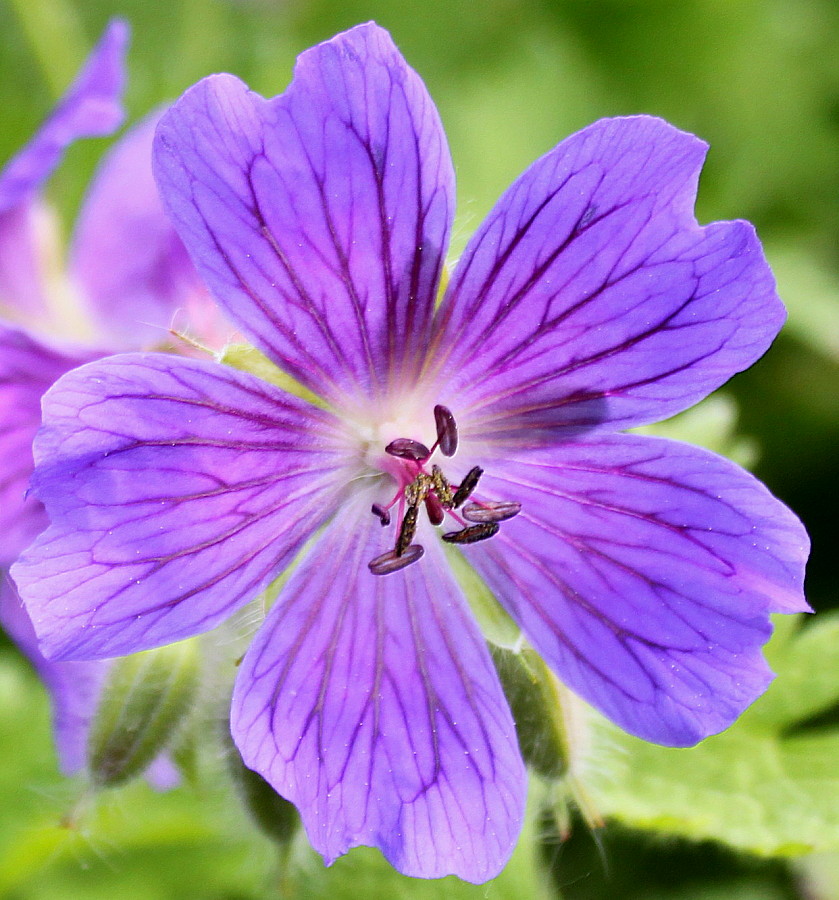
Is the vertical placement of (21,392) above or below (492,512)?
above

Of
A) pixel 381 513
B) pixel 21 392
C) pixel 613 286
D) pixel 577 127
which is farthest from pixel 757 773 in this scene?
pixel 577 127

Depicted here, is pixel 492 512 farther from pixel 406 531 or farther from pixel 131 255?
pixel 131 255

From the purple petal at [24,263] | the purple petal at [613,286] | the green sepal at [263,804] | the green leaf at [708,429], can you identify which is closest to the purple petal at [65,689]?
the green sepal at [263,804]

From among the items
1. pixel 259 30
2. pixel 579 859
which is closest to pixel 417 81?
pixel 579 859

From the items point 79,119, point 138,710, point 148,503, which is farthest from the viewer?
point 79,119

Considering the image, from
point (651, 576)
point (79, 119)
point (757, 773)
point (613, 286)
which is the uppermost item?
point (79, 119)

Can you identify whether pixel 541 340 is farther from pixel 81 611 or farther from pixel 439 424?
pixel 81 611

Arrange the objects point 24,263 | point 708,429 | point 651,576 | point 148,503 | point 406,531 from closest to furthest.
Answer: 1. point 148,503
2. point 651,576
3. point 406,531
4. point 708,429
5. point 24,263

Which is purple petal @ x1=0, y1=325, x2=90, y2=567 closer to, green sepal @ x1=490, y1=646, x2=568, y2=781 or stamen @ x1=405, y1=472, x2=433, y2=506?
stamen @ x1=405, y1=472, x2=433, y2=506
